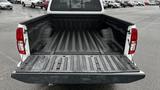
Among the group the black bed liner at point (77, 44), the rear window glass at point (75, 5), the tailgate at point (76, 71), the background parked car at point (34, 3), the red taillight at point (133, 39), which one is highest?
the rear window glass at point (75, 5)

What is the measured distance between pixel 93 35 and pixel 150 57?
6.95 ft

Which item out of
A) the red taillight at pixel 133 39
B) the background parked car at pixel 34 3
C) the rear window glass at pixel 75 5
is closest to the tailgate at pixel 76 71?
the red taillight at pixel 133 39

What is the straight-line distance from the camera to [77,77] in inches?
133

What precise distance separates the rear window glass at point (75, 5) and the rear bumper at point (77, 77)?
3.74m

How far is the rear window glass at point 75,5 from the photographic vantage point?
6.77 meters

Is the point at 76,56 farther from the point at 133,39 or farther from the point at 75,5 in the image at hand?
the point at 75,5

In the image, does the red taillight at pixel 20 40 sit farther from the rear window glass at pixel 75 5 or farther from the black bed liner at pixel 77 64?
the rear window glass at pixel 75 5

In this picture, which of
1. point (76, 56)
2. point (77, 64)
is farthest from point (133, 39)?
point (76, 56)

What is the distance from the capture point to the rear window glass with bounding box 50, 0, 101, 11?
6773 millimetres

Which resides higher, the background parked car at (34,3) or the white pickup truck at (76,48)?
the white pickup truck at (76,48)

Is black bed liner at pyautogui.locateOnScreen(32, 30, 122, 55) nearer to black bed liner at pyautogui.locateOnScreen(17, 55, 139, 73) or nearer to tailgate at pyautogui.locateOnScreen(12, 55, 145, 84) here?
black bed liner at pyautogui.locateOnScreen(17, 55, 139, 73)

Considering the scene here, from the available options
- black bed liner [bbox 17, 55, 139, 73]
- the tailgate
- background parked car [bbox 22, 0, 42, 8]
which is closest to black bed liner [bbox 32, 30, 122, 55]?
black bed liner [bbox 17, 55, 139, 73]

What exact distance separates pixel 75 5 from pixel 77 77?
12.6 ft

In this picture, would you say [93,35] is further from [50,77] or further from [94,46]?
[50,77]
